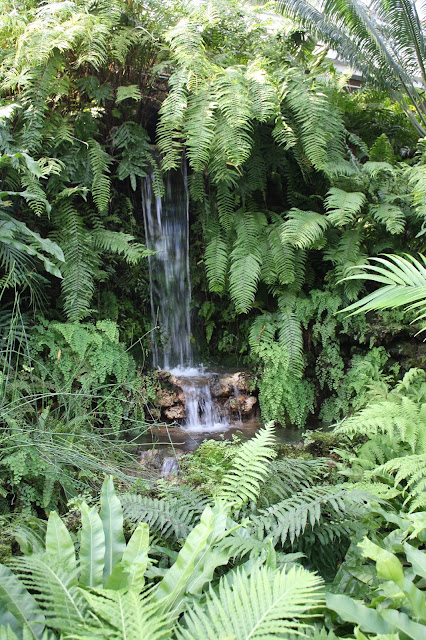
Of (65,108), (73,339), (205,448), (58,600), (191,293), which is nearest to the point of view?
(58,600)

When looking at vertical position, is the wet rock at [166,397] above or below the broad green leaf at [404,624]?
above

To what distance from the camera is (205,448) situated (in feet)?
8.16

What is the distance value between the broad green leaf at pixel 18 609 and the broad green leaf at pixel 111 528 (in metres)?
0.21

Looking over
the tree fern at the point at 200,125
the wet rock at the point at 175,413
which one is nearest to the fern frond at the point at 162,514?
the wet rock at the point at 175,413

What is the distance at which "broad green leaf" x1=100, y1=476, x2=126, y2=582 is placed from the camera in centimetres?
131

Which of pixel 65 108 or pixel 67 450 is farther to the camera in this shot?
pixel 65 108

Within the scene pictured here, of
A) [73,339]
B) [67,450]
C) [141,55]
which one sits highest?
[141,55]

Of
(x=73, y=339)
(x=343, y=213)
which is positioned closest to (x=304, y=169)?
(x=343, y=213)

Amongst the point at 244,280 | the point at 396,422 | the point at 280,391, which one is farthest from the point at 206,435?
the point at 396,422

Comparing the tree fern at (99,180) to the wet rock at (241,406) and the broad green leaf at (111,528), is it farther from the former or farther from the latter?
the broad green leaf at (111,528)

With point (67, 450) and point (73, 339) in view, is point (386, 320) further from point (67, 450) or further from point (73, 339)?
point (67, 450)

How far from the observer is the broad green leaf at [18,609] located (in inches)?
43.1

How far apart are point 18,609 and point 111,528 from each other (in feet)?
1.03

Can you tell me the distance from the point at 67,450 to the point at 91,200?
2.96m
